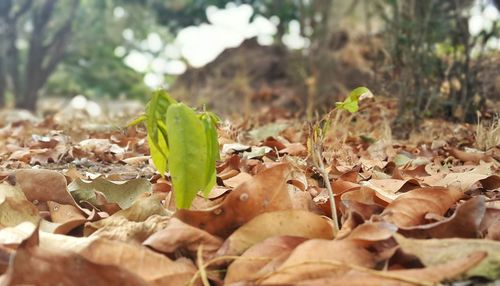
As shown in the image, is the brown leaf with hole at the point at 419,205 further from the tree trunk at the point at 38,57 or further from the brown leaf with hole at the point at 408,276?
the tree trunk at the point at 38,57

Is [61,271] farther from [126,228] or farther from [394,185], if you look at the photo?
[394,185]

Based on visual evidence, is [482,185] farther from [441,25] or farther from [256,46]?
[256,46]

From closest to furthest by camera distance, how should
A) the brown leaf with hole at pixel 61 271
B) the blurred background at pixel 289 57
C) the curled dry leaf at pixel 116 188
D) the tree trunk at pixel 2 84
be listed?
1. the brown leaf with hole at pixel 61 271
2. the curled dry leaf at pixel 116 188
3. the blurred background at pixel 289 57
4. the tree trunk at pixel 2 84

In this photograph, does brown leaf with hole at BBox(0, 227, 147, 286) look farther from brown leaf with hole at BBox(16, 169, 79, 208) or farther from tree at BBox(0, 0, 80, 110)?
tree at BBox(0, 0, 80, 110)

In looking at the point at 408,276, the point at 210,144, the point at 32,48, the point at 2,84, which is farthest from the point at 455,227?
the point at 2,84

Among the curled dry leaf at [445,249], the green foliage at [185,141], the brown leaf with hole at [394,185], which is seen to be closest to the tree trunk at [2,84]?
the brown leaf with hole at [394,185]

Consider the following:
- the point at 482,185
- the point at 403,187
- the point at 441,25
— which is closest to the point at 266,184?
the point at 403,187
